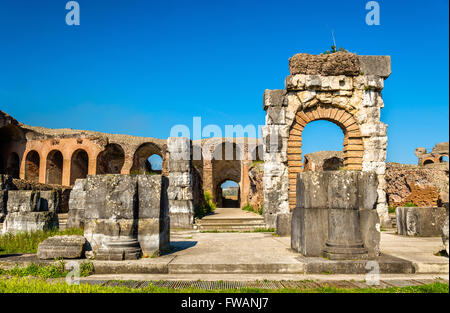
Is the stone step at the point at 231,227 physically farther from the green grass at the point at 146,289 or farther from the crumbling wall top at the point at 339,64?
the green grass at the point at 146,289

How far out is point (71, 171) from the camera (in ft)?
81.6

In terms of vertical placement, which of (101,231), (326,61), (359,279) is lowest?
(359,279)

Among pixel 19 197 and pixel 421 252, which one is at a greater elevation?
pixel 19 197

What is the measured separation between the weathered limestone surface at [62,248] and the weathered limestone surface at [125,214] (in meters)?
0.19

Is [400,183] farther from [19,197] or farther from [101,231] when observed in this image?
[19,197]

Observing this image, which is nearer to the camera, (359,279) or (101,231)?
(359,279)

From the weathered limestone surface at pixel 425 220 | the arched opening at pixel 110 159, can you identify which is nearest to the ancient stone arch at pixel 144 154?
the arched opening at pixel 110 159

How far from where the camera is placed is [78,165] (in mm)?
26156

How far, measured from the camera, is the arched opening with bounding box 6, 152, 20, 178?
26.8 meters
